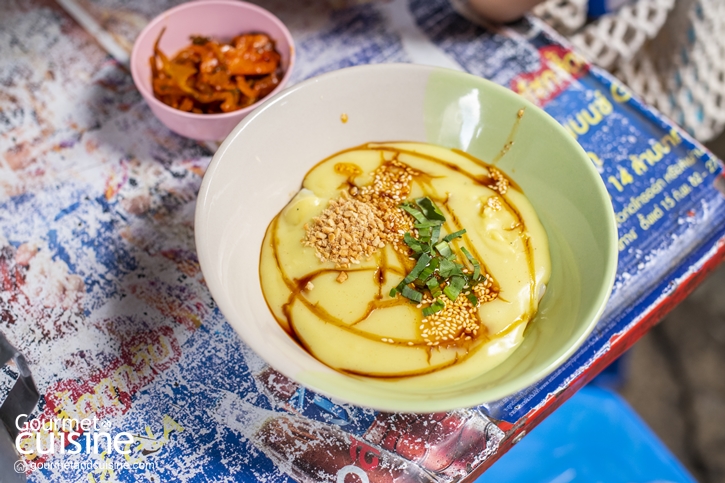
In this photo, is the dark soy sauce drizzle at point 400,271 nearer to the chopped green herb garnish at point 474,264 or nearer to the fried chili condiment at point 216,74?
the chopped green herb garnish at point 474,264

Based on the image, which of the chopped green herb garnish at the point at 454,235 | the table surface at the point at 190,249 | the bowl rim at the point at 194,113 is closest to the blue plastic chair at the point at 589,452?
the table surface at the point at 190,249

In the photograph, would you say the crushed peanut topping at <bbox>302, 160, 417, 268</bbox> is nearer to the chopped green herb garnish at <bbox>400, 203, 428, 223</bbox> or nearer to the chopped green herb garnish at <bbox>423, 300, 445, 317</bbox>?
the chopped green herb garnish at <bbox>400, 203, 428, 223</bbox>

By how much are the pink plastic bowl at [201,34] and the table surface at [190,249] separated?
163 mm

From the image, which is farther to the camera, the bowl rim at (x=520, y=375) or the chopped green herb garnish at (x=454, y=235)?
the chopped green herb garnish at (x=454, y=235)

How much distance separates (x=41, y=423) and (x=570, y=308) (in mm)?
1306

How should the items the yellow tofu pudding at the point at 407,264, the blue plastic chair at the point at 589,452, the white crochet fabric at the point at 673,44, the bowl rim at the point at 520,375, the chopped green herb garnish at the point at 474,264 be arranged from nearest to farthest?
the bowl rim at the point at 520,375 → the yellow tofu pudding at the point at 407,264 → the chopped green herb garnish at the point at 474,264 → the blue plastic chair at the point at 589,452 → the white crochet fabric at the point at 673,44

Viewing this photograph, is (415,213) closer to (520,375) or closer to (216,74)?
(520,375)

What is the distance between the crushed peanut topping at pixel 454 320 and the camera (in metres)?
1.29

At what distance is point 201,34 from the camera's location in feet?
6.24

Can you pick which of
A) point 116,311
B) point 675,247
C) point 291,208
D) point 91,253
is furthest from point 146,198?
point 675,247

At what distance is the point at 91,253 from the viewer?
1594mm

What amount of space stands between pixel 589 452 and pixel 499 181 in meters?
1.11

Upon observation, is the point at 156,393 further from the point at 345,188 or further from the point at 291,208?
the point at 345,188

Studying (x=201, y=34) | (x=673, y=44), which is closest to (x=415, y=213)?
(x=201, y=34)
